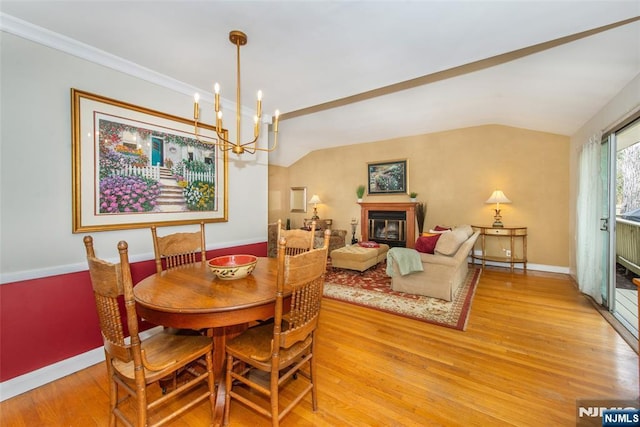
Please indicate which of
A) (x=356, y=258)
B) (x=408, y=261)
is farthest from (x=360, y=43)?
(x=356, y=258)

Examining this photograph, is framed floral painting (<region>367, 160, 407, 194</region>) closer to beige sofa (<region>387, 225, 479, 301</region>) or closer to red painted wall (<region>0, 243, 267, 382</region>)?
beige sofa (<region>387, 225, 479, 301</region>)

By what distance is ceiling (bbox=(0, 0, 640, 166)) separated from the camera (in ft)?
5.41

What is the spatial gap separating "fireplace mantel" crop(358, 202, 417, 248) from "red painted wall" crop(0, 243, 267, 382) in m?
5.35

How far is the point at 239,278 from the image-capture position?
1.80 metres

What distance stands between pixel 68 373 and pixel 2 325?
57cm

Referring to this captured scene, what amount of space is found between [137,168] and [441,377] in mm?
3047

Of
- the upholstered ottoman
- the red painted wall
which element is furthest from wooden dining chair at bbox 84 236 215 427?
the upholstered ottoman

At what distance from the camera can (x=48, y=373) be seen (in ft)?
6.13

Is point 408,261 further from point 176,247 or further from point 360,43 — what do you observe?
point 176,247

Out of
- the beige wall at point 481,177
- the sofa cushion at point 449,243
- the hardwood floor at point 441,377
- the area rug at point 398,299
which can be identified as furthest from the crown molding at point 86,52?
the beige wall at point 481,177

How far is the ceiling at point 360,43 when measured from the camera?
64.9 inches

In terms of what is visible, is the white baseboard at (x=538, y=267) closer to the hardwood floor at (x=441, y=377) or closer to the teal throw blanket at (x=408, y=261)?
the hardwood floor at (x=441, y=377)

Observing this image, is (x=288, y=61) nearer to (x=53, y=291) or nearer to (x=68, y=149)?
(x=68, y=149)

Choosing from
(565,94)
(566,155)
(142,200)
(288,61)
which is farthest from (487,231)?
(142,200)
